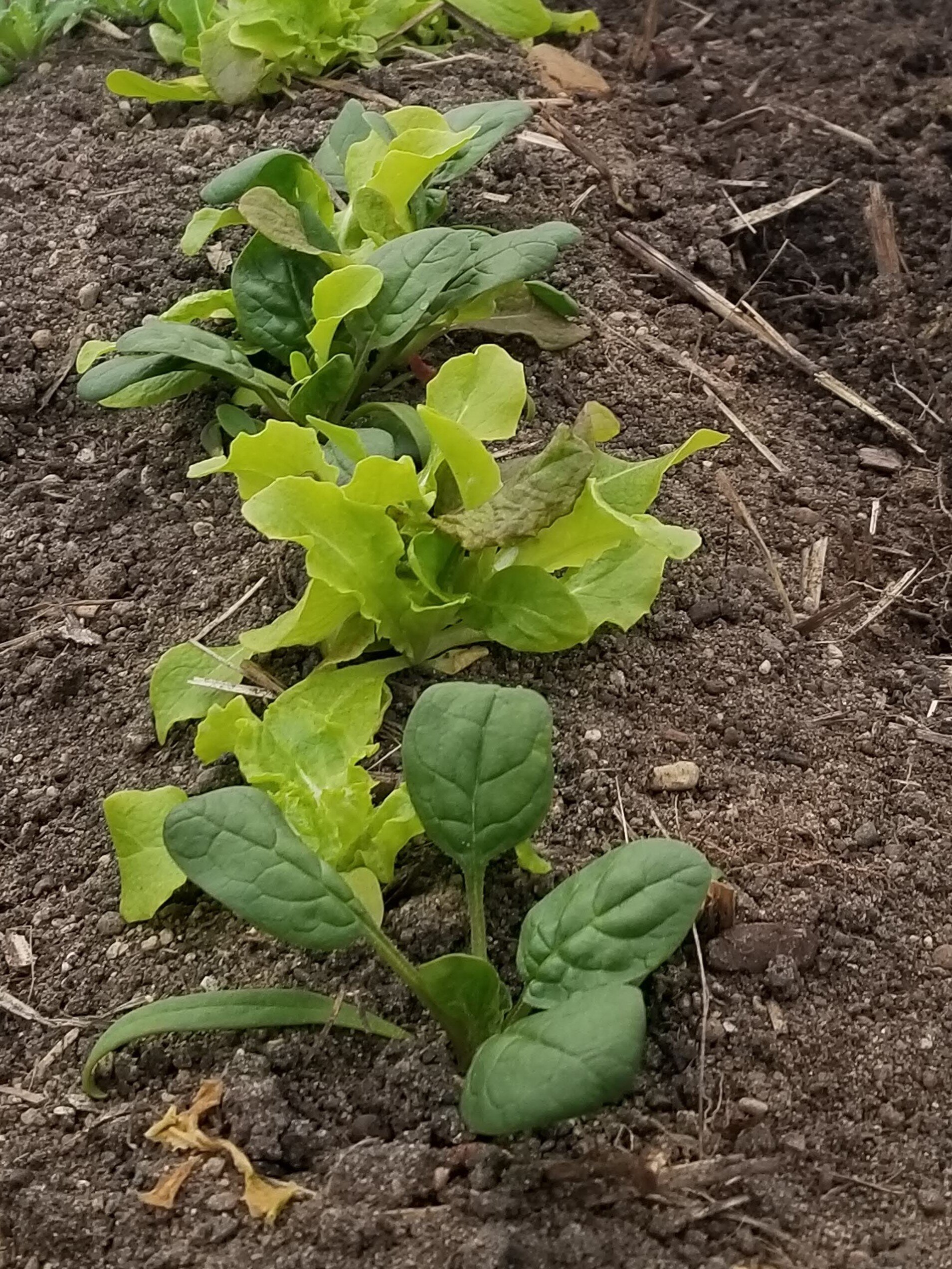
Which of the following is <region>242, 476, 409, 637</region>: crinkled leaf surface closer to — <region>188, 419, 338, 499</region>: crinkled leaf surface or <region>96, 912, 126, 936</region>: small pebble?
<region>188, 419, 338, 499</region>: crinkled leaf surface

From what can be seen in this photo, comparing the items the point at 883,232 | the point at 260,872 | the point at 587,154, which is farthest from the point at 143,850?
the point at 883,232

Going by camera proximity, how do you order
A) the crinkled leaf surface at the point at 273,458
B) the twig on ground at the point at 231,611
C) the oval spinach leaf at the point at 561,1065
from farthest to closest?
1. the twig on ground at the point at 231,611
2. the crinkled leaf surface at the point at 273,458
3. the oval spinach leaf at the point at 561,1065

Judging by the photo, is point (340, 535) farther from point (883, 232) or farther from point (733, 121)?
point (733, 121)

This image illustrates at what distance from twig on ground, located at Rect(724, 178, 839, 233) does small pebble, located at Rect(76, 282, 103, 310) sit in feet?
2.78

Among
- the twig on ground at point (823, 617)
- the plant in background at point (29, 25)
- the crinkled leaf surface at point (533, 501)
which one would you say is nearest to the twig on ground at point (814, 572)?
the twig on ground at point (823, 617)

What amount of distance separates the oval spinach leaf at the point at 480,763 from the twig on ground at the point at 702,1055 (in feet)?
0.50

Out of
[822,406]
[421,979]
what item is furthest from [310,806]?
[822,406]

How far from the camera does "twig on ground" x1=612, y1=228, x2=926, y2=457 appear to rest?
1538 millimetres

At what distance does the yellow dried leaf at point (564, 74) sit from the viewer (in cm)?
185

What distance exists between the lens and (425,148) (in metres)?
1.32

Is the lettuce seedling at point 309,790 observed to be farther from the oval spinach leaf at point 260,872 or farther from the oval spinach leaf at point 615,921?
the oval spinach leaf at point 615,921

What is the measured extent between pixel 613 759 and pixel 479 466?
28cm

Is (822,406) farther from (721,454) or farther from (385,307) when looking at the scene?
(385,307)

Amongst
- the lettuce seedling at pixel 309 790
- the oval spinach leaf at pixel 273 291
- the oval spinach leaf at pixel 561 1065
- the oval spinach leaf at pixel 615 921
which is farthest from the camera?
the oval spinach leaf at pixel 273 291
